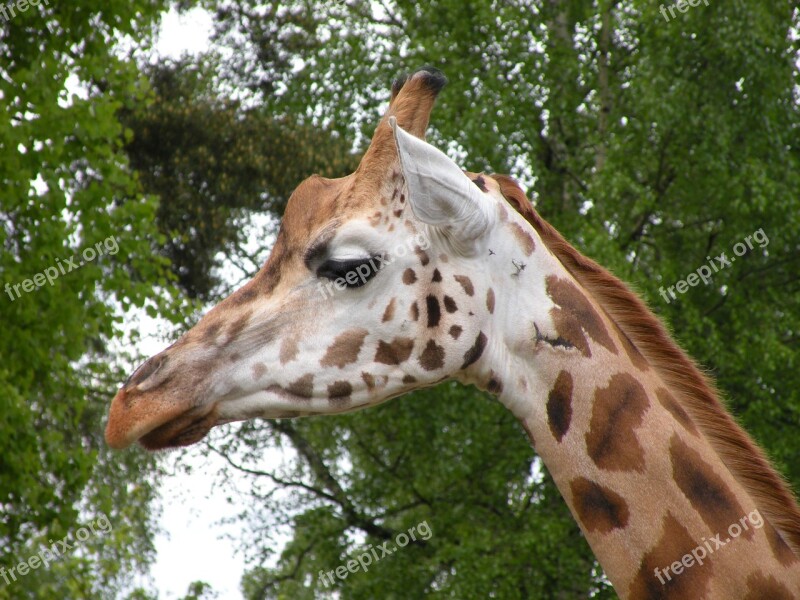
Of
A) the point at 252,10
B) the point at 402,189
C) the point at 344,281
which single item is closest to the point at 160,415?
the point at 344,281

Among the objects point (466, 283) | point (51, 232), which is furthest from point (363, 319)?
point (51, 232)

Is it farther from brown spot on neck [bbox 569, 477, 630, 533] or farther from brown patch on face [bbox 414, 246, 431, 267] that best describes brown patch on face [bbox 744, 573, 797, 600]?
brown patch on face [bbox 414, 246, 431, 267]

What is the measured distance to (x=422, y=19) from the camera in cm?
1379

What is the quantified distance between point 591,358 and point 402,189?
80cm

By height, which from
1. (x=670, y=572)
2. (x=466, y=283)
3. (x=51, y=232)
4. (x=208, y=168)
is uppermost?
(x=208, y=168)

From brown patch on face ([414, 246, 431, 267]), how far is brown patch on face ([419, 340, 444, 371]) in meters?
0.25

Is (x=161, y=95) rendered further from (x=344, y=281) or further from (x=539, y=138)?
(x=344, y=281)

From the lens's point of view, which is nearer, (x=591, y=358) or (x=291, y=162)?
(x=591, y=358)

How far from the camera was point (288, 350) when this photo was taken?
3029 millimetres

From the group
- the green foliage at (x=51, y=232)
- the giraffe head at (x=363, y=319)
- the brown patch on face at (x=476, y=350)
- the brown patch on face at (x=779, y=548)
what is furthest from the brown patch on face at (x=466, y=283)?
the green foliage at (x=51, y=232)

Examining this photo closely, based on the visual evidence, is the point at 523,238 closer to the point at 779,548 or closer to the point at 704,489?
the point at 704,489

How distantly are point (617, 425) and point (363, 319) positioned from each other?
0.82 meters

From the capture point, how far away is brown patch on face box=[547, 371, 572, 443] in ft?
9.48

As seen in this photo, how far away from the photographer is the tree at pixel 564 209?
10.8 metres
